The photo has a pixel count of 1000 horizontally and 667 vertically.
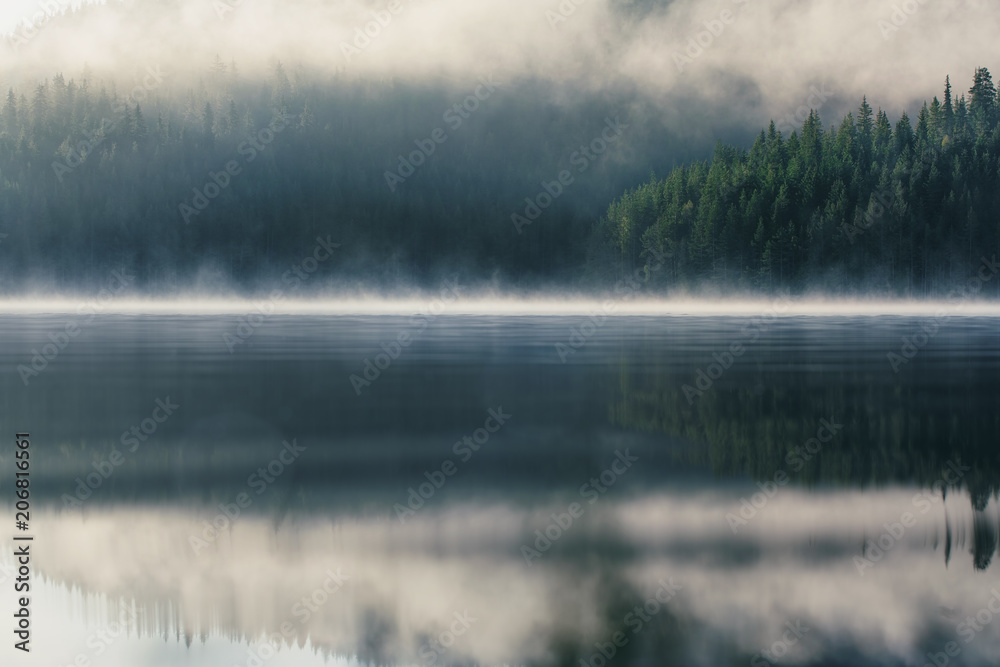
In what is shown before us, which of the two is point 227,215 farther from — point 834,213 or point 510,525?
point 510,525

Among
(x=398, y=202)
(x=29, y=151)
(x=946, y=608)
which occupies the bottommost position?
(x=946, y=608)

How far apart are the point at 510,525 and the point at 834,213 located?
114 metres

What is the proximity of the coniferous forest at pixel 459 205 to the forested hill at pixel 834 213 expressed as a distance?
24 centimetres

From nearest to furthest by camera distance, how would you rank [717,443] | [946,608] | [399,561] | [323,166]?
[946,608]
[399,561]
[717,443]
[323,166]

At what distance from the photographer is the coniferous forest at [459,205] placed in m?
114

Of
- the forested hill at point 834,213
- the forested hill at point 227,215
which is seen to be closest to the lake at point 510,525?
the forested hill at point 834,213

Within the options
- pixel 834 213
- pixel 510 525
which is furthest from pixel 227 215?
pixel 510 525

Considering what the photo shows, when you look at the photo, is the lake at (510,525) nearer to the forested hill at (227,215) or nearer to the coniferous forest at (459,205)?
the coniferous forest at (459,205)

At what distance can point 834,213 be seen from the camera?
115938mm

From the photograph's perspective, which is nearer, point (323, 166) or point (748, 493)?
point (748, 493)

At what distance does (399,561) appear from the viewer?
1023 centimetres

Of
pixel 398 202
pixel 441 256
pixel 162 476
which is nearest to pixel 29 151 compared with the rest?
pixel 398 202

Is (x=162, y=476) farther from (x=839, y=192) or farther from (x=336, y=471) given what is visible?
(x=839, y=192)

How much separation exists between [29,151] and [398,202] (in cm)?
6886
